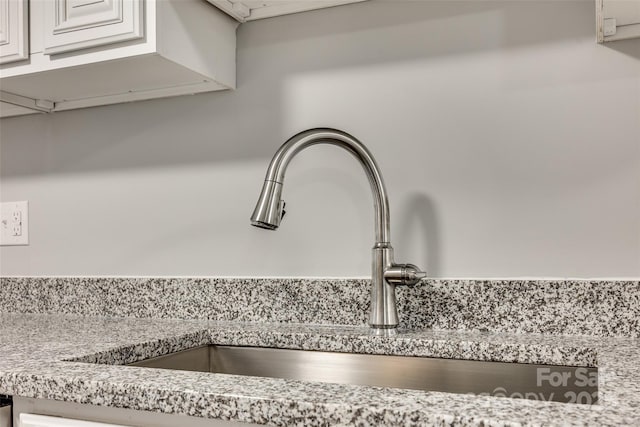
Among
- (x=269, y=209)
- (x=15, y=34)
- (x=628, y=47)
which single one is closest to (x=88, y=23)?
(x=15, y=34)

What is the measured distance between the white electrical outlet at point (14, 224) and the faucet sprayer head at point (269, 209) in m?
0.89

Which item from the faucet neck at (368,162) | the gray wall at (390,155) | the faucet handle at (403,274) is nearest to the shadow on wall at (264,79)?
the gray wall at (390,155)

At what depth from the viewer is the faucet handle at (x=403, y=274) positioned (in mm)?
1098

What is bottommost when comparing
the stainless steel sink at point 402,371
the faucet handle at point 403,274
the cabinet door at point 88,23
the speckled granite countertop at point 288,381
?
the stainless steel sink at point 402,371

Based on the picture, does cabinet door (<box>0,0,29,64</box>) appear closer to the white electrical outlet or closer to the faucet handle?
the white electrical outlet

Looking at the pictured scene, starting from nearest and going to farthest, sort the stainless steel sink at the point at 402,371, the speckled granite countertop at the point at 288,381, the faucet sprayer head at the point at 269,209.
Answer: the speckled granite countertop at the point at 288,381
the stainless steel sink at the point at 402,371
the faucet sprayer head at the point at 269,209

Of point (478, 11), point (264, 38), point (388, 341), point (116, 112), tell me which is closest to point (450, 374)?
point (388, 341)

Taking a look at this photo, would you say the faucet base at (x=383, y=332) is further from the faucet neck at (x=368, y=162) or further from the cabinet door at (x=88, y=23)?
the cabinet door at (x=88, y=23)

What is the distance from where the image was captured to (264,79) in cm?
138

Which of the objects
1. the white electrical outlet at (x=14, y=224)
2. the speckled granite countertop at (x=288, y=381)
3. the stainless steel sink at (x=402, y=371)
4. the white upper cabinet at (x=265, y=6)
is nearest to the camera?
the speckled granite countertop at (x=288, y=381)

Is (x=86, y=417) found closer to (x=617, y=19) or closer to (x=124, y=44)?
(x=124, y=44)

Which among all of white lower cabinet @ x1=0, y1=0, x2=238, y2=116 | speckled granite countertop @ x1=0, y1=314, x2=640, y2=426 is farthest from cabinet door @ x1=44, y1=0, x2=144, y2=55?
speckled granite countertop @ x1=0, y1=314, x2=640, y2=426

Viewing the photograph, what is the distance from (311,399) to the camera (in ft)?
2.06

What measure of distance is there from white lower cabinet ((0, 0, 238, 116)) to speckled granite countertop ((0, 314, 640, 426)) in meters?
0.54
